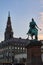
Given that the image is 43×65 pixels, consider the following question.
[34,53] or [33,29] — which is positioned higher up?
[33,29]

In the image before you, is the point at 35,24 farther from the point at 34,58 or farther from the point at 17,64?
the point at 17,64

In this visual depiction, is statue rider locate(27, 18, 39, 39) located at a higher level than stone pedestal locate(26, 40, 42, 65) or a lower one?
higher

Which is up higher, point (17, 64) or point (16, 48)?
point (16, 48)

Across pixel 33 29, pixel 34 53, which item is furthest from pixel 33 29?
pixel 34 53

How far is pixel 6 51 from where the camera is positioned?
128 metres

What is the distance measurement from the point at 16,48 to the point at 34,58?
9631 cm

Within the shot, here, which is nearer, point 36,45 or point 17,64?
point 36,45

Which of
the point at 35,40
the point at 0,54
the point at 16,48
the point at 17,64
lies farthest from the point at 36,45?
the point at 0,54

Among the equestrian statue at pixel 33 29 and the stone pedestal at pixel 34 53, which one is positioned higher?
the equestrian statue at pixel 33 29

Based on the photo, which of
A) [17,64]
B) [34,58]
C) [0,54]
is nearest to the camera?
[34,58]

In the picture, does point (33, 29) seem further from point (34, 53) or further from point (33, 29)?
point (34, 53)

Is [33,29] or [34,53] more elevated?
[33,29]

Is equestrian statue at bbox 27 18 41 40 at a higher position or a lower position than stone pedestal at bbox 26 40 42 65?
higher

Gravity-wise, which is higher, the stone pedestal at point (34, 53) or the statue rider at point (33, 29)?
the statue rider at point (33, 29)
